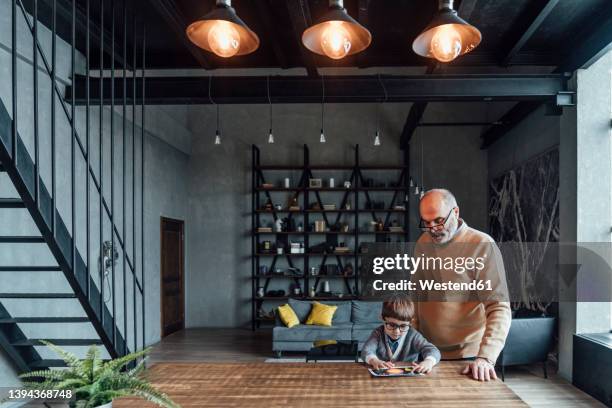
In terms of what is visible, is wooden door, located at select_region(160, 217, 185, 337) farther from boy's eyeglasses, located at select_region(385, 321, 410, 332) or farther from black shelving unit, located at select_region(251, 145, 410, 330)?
boy's eyeglasses, located at select_region(385, 321, 410, 332)

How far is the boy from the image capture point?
85.7 inches

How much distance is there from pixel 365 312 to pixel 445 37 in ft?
16.4

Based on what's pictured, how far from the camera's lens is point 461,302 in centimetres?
238

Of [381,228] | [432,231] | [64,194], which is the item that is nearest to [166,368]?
[432,231]

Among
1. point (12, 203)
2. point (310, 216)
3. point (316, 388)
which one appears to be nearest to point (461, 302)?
point (316, 388)

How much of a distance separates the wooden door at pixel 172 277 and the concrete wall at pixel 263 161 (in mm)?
264

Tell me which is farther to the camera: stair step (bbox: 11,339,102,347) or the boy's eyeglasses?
stair step (bbox: 11,339,102,347)

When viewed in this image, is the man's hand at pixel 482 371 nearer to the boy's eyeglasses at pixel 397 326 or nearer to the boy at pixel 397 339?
the boy at pixel 397 339

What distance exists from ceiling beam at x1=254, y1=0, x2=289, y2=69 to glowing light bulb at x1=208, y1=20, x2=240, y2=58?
5.52 feet

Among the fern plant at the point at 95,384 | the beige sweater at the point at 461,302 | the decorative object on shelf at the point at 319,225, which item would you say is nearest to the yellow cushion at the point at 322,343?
the decorative object on shelf at the point at 319,225

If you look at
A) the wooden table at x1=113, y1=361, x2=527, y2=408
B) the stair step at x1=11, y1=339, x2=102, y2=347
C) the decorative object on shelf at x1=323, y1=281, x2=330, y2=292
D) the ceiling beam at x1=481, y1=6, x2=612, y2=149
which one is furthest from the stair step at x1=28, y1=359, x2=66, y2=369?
the ceiling beam at x1=481, y1=6, x2=612, y2=149

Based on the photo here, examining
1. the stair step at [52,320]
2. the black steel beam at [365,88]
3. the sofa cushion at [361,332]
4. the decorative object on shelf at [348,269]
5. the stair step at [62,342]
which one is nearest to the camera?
the stair step at [52,320]

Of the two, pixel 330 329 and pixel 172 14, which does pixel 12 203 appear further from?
pixel 330 329
